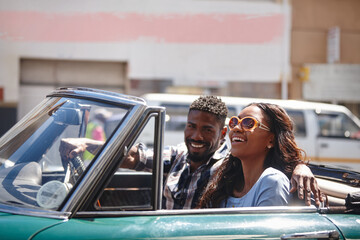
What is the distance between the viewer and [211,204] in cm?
247

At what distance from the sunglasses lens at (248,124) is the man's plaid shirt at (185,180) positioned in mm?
395

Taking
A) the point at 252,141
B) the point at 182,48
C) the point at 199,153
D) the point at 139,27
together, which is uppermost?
the point at 139,27

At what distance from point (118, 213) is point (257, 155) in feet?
3.03

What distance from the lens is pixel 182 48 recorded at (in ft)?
37.9

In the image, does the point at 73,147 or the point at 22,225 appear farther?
the point at 73,147

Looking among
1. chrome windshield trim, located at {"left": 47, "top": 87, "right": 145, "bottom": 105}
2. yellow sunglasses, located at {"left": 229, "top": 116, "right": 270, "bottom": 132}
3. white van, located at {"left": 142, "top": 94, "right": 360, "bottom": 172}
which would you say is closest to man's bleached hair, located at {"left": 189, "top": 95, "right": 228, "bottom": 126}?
yellow sunglasses, located at {"left": 229, "top": 116, "right": 270, "bottom": 132}

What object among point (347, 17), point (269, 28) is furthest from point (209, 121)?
point (347, 17)

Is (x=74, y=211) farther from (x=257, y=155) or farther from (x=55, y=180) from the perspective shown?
(x=257, y=155)

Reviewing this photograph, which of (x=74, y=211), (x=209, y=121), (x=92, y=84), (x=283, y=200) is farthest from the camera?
(x=92, y=84)

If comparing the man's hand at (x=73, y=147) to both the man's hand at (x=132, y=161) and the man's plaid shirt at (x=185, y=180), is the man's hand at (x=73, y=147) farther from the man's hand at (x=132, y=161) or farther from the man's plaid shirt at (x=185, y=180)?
the man's plaid shirt at (x=185, y=180)

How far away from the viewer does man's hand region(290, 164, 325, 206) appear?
7.14 ft

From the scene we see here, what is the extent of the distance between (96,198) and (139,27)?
32.4 feet

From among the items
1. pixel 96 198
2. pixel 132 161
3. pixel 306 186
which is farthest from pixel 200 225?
pixel 132 161

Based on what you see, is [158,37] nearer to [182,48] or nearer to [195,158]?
[182,48]
